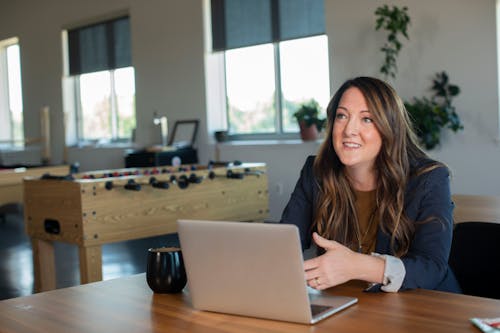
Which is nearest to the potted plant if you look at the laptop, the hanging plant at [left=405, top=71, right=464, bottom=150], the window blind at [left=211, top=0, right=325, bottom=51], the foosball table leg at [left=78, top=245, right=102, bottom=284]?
the window blind at [left=211, top=0, right=325, bottom=51]

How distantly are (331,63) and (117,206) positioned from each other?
2.74 meters

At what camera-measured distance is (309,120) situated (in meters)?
5.63

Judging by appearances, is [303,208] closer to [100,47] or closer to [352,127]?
[352,127]

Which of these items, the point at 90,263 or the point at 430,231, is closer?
the point at 430,231

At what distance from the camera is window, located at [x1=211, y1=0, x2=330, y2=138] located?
19.2 ft

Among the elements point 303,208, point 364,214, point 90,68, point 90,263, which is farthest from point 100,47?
point 364,214

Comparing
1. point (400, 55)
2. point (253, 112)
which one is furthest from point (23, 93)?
point (400, 55)

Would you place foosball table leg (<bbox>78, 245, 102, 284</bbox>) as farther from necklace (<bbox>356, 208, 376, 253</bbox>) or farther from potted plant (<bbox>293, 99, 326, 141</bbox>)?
potted plant (<bbox>293, 99, 326, 141</bbox>)

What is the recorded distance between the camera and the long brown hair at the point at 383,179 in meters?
1.65

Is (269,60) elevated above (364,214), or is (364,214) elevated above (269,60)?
(269,60)

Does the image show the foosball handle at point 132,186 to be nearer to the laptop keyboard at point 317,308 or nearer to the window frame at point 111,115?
the laptop keyboard at point 317,308

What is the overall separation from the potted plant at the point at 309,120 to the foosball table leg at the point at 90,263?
109 inches

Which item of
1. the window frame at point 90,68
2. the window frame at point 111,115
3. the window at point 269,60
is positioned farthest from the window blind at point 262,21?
the window frame at point 111,115

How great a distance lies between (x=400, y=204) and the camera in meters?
1.65
